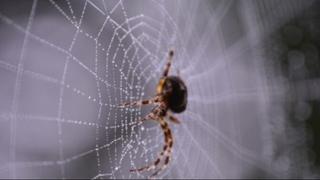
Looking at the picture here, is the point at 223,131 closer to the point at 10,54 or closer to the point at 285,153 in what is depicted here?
the point at 285,153

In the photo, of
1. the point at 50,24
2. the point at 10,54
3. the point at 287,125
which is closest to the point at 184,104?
the point at 10,54

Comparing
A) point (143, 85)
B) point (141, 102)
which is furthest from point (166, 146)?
point (143, 85)

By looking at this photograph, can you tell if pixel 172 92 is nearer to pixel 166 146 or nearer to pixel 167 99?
pixel 167 99

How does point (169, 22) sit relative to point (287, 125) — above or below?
above

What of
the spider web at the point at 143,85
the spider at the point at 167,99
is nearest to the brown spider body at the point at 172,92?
Result: the spider at the point at 167,99

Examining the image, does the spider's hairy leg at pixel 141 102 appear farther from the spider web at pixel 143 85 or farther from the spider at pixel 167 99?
the spider web at pixel 143 85
